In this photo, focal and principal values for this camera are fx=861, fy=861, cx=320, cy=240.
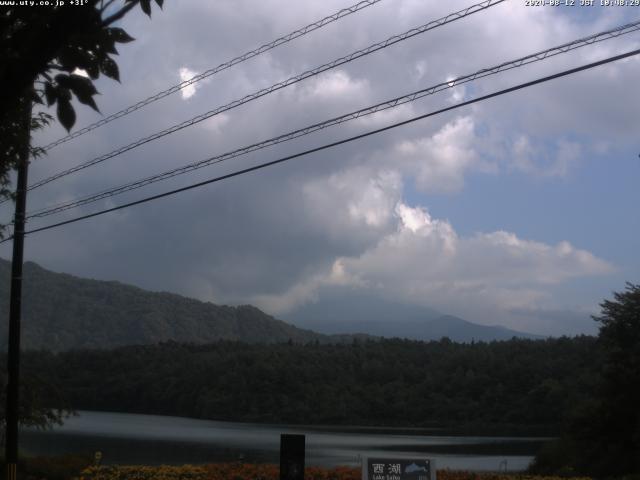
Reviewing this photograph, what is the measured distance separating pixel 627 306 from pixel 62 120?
1107 inches

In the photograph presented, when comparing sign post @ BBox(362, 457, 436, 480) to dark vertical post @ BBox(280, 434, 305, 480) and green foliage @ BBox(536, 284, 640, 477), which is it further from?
green foliage @ BBox(536, 284, 640, 477)

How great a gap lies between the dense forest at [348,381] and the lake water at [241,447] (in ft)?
27.5

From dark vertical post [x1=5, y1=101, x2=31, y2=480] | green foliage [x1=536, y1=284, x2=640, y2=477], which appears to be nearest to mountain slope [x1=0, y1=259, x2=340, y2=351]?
green foliage [x1=536, y1=284, x2=640, y2=477]

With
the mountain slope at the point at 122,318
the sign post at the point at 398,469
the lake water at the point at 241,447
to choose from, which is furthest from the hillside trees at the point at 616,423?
the mountain slope at the point at 122,318

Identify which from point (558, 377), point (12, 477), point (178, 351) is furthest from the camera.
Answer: point (178, 351)

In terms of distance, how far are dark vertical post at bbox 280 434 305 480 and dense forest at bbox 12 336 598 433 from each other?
37.1 m

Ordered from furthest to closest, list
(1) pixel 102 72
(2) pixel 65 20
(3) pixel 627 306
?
(3) pixel 627 306 < (1) pixel 102 72 < (2) pixel 65 20

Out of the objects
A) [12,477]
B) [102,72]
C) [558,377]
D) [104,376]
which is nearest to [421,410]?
[558,377]

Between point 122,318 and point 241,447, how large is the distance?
145976mm

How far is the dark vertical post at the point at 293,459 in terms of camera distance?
12602mm

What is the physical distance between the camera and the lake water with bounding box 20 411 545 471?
27516 mm

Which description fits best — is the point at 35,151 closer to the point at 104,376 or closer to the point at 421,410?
the point at 421,410

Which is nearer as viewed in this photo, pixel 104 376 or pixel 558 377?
pixel 558 377

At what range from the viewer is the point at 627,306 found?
1180 inches
